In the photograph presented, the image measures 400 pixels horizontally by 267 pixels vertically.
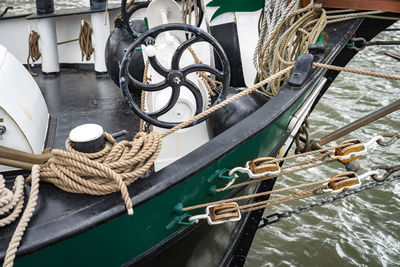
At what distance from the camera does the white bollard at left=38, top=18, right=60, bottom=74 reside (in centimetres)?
395

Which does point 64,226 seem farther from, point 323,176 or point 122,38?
point 323,176

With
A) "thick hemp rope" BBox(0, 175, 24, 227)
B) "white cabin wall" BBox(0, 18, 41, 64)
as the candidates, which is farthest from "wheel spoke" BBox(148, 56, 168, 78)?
"white cabin wall" BBox(0, 18, 41, 64)

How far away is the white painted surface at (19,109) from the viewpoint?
2.02m

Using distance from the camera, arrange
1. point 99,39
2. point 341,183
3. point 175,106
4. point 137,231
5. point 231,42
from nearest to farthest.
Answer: point 137,231 → point 341,183 → point 175,106 → point 231,42 → point 99,39

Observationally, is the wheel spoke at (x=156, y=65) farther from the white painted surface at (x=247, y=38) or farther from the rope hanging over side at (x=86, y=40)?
the rope hanging over side at (x=86, y=40)

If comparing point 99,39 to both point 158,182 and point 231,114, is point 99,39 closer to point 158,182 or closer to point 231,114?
point 231,114

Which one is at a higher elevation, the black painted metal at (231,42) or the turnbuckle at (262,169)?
the black painted metal at (231,42)

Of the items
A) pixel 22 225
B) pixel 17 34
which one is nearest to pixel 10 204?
pixel 22 225

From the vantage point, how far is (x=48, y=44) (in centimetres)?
397

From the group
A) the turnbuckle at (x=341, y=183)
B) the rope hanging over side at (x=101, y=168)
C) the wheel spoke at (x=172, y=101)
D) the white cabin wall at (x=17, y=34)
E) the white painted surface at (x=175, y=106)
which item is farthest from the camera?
the white cabin wall at (x=17, y=34)

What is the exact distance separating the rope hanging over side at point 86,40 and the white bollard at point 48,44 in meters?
0.27

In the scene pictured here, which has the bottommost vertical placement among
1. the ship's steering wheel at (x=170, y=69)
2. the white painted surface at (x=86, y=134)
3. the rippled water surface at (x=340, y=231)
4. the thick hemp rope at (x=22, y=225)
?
the rippled water surface at (x=340, y=231)

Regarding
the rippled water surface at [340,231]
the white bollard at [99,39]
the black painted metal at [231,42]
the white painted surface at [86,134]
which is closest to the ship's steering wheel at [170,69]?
the white painted surface at [86,134]

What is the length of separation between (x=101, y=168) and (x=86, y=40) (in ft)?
9.41
